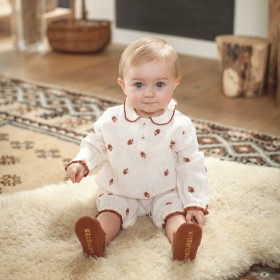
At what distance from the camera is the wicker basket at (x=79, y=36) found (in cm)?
371

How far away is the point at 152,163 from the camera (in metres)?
1.43

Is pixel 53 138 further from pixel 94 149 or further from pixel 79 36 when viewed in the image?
pixel 79 36

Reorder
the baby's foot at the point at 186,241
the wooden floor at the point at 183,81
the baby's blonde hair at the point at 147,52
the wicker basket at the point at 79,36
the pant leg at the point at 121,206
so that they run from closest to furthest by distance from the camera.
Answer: the baby's foot at the point at 186,241 < the baby's blonde hair at the point at 147,52 < the pant leg at the point at 121,206 < the wooden floor at the point at 183,81 < the wicker basket at the point at 79,36

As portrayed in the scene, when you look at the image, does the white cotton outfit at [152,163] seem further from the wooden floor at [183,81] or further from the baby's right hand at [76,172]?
the wooden floor at [183,81]

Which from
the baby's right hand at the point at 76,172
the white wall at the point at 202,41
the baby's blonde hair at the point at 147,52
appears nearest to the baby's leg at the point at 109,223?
the baby's right hand at the point at 76,172

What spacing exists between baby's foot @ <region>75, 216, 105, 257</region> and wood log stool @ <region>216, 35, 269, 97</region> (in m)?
1.69

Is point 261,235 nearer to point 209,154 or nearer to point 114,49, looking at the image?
point 209,154

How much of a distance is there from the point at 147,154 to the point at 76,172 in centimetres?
20

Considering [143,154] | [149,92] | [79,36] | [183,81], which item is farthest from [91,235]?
[79,36]

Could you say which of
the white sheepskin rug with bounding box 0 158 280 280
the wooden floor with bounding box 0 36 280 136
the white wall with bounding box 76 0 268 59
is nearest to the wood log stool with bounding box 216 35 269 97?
the wooden floor with bounding box 0 36 280 136

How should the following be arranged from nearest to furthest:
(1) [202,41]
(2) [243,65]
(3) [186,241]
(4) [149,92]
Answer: (3) [186,241], (4) [149,92], (2) [243,65], (1) [202,41]

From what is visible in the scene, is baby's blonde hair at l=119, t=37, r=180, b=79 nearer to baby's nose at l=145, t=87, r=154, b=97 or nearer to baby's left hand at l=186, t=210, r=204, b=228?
baby's nose at l=145, t=87, r=154, b=97

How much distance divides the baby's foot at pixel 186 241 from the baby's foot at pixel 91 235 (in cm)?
18

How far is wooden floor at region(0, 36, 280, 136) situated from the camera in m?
2.53
